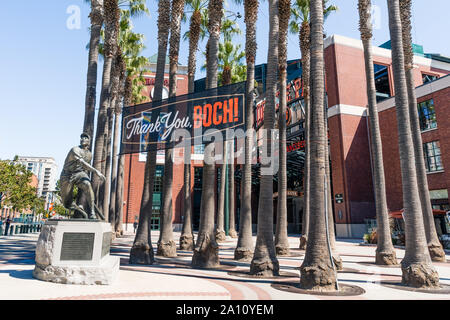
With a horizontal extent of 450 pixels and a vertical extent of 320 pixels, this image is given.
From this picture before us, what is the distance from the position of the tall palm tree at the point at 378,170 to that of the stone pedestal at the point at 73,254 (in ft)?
37.0

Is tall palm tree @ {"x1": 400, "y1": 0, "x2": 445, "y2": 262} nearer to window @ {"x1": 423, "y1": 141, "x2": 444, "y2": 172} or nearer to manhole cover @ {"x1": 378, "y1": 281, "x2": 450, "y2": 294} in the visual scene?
manhole cover @ {"x1": 378, "y1": 281, "x2": 450, "y2": 294}

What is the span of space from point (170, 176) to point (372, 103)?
35.6ft

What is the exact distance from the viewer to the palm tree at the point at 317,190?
332 inches

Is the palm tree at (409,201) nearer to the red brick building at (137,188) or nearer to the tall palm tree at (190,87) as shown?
the tall palm tree at (190,87)

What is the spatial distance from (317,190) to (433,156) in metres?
24.9

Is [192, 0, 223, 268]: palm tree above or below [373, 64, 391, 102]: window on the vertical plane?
below

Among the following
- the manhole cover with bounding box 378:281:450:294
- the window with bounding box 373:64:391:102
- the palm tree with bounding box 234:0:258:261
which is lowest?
the manhole cover with bounding box 378:281:450:294

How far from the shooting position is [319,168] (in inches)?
356

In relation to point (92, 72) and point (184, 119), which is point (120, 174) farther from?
point (184, 119)

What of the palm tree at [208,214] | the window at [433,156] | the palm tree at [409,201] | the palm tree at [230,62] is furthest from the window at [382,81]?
the palm tree at [208,214]

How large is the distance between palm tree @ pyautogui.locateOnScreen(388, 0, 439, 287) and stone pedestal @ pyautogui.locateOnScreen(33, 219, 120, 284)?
8.63 m

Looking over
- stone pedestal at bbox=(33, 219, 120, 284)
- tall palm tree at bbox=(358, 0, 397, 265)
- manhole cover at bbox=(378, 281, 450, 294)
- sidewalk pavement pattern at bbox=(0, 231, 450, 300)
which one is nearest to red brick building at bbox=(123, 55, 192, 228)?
tall palm tree at bbox=(358, 0, 397, 265)

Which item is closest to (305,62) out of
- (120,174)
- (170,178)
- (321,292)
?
(170,178)

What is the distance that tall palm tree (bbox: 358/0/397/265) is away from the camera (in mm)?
13734
